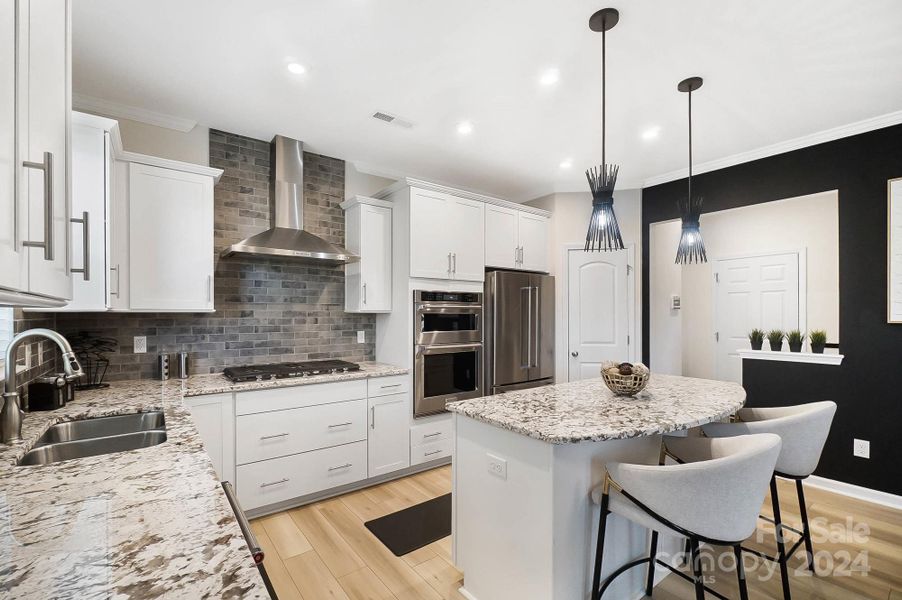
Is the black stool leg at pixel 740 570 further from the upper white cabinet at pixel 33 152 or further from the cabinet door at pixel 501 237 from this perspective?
the cabinet door at pixel 501 237

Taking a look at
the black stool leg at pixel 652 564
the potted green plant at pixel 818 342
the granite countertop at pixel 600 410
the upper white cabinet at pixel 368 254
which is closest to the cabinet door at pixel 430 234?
the upper white cabinet at pixel 368 254

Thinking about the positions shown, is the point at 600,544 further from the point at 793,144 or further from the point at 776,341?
the point at 793,144

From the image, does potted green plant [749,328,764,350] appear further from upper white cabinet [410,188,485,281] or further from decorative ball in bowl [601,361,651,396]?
upper white cabinet [410,188,485,281]

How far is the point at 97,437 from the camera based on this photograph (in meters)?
1.72

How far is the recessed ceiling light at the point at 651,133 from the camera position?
3.10 meters

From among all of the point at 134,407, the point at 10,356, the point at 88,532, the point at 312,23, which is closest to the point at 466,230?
the point at 312,23

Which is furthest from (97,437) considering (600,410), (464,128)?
(464,128)

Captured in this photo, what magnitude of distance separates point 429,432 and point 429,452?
0.17 metres

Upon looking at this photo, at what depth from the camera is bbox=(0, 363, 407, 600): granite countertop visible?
25.3 inches

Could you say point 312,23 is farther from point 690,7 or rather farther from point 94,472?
point 94,472

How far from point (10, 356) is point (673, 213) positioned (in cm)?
480

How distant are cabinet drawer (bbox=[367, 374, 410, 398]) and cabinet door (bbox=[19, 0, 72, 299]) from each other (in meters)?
2.34

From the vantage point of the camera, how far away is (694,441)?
1818mm

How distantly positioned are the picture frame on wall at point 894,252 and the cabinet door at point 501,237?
2.77 meters
